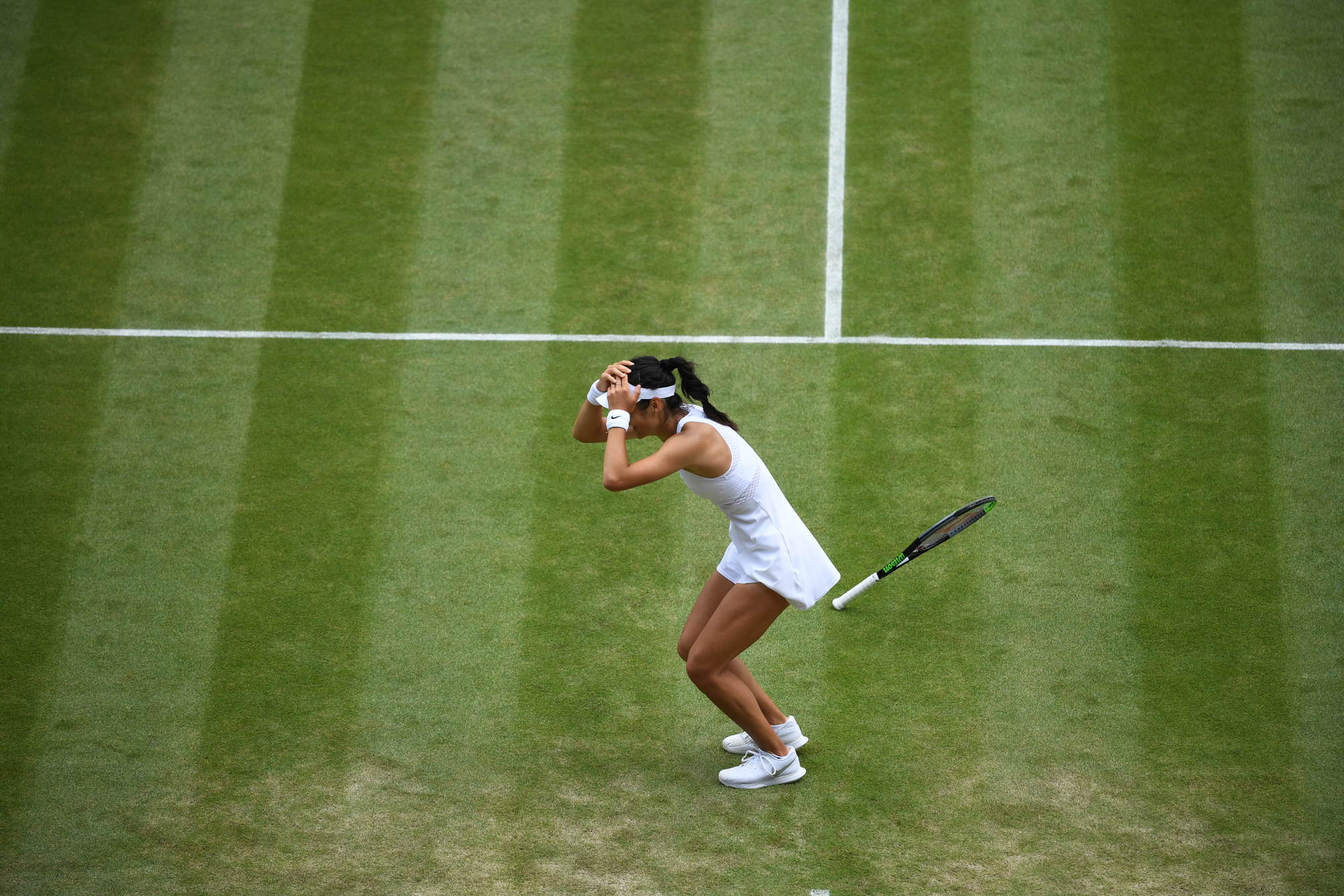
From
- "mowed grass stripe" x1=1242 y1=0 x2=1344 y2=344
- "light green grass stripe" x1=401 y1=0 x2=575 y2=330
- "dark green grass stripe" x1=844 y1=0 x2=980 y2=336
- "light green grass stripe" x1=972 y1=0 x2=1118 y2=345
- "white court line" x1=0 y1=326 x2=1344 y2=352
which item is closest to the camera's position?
"white court line" x1=0 y1=326 x2=1344 y2=352

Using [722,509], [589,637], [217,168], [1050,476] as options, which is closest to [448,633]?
[589,637]

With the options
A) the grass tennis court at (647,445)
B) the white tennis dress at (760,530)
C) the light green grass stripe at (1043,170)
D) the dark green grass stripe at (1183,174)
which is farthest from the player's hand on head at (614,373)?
the dark green grass stripe at (1183,174)

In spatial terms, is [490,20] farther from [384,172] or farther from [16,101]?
[16,101]

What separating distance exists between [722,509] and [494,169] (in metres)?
4.57

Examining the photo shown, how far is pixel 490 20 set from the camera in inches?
394

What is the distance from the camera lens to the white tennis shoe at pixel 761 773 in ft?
19.3

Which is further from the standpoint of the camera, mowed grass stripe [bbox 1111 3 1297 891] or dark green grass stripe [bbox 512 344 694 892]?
dark green grass stripe [bbox 512 344 694 892]

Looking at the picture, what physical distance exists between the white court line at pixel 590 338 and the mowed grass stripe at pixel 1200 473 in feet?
1.44

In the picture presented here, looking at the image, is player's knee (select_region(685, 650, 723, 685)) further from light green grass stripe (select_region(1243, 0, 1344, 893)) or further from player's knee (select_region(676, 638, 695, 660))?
light green grass stripe (select_region(1243, 0, 1344, 893))

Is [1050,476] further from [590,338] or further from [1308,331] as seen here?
[590,338]

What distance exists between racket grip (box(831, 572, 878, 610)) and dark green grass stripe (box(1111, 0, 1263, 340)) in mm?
2608

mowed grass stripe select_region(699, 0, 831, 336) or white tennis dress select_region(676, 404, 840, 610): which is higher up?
mowed grass stripe select_region(699, 0, 831, 336)

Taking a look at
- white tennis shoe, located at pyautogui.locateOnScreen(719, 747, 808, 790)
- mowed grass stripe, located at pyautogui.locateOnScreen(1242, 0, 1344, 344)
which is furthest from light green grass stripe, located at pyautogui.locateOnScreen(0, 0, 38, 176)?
mowed grass stripe, located at pyautogui.locateOnScreen(1242, 0, 1344, 344)

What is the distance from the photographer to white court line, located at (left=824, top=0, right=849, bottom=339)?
8.42 m
